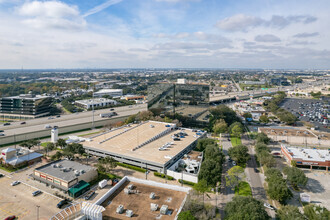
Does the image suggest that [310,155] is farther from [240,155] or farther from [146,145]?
[146,145]

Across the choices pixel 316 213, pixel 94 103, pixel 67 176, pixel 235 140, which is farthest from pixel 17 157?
pixel 94 103

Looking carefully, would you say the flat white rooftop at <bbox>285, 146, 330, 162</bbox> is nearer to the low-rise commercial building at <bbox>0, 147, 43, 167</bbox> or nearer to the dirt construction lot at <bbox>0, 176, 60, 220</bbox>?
the dirt construction lot at <bbox>0, 176, 60, 220</bbox>

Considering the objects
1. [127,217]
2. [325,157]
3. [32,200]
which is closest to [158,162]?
[127,217]

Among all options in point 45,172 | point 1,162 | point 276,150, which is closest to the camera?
point 45,172

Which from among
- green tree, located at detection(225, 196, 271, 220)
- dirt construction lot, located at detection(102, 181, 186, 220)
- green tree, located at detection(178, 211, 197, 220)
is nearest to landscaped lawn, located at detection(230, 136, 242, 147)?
green tree, located at detection(225, 196, 271, 220)

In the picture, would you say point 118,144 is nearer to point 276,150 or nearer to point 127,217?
point 127,217

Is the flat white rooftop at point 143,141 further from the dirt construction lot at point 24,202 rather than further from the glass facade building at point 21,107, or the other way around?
the glass facade building at point 21,107
